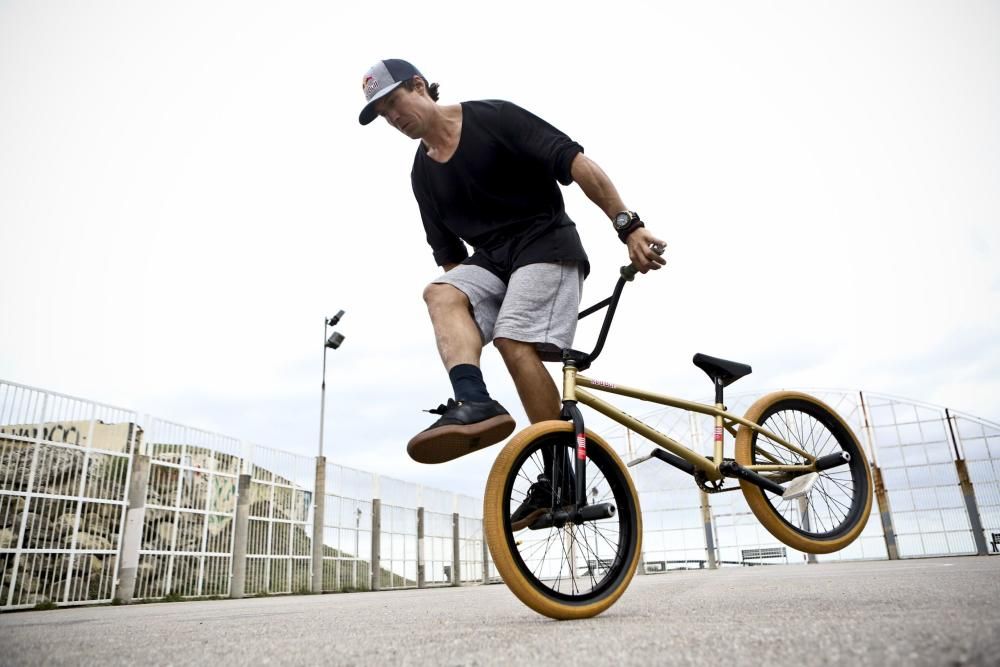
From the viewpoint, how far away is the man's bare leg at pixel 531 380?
7.54 ft

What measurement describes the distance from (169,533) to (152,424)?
1815 mm

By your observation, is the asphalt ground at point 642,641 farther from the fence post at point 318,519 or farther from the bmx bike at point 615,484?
the fence post at point 318,519

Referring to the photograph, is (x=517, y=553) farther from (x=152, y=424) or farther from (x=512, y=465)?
(x=152, y=424)

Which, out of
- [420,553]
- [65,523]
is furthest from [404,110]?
[420,553]

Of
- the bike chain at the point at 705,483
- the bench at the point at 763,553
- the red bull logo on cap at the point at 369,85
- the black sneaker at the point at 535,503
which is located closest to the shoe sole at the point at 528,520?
the black sneaker at the point at 535,503

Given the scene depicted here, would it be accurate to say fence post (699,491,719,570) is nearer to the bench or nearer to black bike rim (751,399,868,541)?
the bench

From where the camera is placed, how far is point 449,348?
2256mm

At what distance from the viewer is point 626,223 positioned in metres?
2.33

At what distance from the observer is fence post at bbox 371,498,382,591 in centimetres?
1645

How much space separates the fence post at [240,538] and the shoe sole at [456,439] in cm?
1173

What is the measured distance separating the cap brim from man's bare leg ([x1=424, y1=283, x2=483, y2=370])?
647 mm

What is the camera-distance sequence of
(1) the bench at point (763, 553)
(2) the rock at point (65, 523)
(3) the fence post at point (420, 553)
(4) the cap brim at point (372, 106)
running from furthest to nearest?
(1) the bench at point (763, 553) → (3) the fence post at point (420, 553) → (2) the rock at point (65, 523) → (4) the cap brim at point (372, 106)

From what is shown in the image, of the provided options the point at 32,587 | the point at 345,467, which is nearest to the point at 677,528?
the point at 345,467

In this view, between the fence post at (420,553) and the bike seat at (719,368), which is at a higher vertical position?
the bike seat at (719,368)
